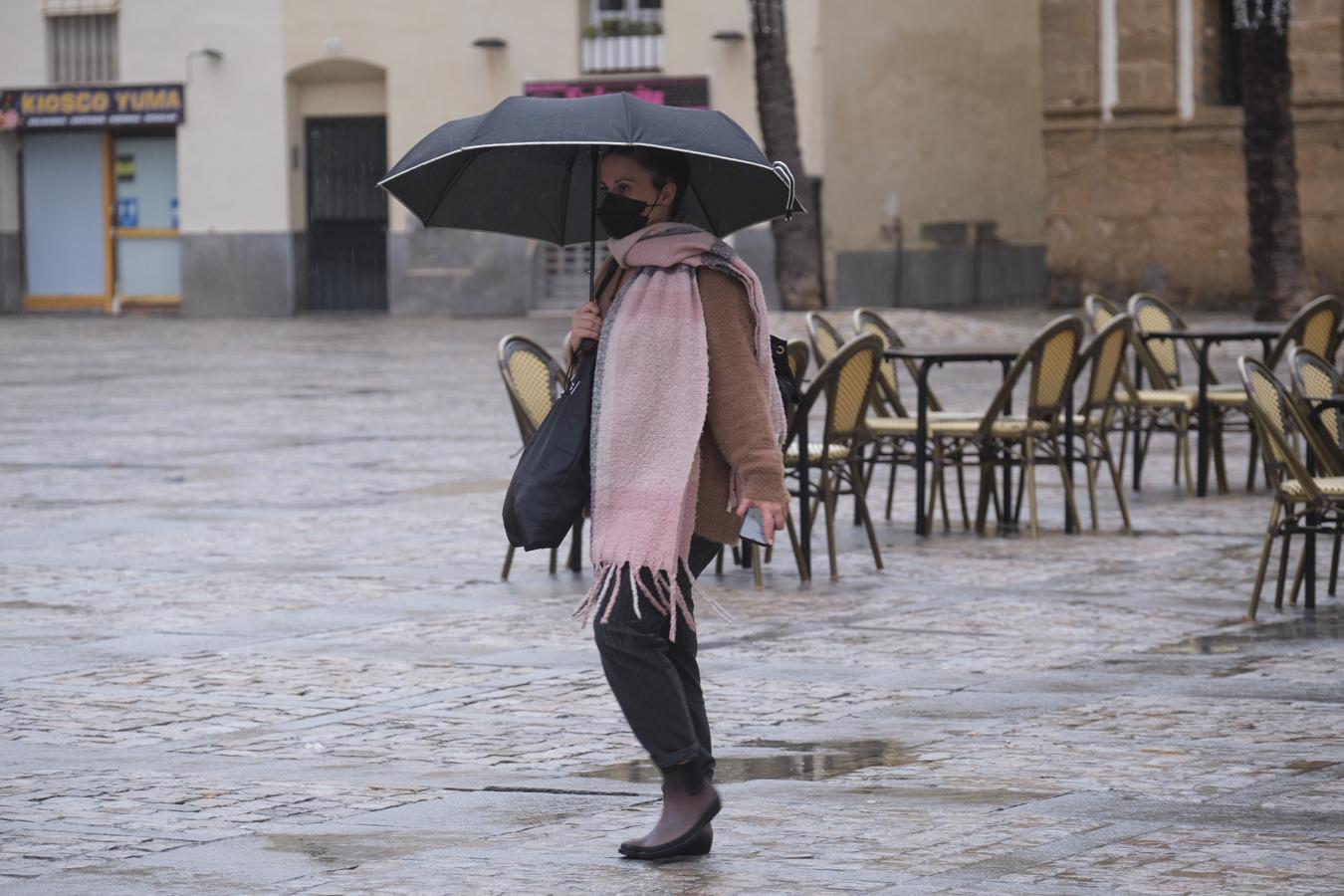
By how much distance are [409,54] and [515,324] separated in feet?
18.9

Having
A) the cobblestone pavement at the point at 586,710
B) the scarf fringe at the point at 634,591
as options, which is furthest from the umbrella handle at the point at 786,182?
the cobblestone pavement at the point at 586,710

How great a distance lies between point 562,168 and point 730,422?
1.13 m

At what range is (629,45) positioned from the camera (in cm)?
3575

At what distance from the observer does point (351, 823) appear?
557 cm

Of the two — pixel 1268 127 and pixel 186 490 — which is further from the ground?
pixel 1268 127

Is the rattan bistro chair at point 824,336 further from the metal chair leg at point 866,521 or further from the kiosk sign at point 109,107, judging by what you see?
the kiosk sign at point 109,107

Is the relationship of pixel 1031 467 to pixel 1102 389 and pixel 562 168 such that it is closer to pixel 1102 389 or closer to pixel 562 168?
pixel 1102 389

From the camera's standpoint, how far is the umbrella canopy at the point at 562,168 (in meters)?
5.37

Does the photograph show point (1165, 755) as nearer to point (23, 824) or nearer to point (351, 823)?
point (351, 823)

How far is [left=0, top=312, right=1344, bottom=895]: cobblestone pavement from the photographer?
17.0ft

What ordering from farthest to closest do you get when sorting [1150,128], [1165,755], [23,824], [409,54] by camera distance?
[409,54]
[1150,128]
[1165,755]
[23,824]

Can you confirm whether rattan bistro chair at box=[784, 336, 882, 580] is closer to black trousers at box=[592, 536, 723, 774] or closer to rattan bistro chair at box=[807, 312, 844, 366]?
rattan bistro chair at box=[807, 312, 844, 366]

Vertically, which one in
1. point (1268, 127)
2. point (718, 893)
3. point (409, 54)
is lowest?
point (718, 893)

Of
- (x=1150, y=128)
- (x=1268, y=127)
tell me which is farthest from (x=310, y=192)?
(x=1268, y=127)
